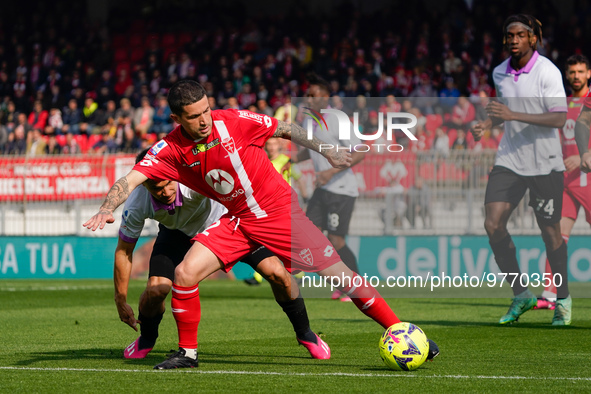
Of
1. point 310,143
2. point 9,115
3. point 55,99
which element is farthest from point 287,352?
point 55,99

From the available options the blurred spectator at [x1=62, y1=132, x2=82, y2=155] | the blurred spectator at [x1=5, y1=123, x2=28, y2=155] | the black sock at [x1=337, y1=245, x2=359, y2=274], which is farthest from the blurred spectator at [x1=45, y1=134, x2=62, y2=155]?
the black sock at [x1=337, y1=245, x2=359, y2=274]

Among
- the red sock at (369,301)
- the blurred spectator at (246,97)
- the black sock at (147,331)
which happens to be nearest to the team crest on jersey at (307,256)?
the red sock at (369,301)

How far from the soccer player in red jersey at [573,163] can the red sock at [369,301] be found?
3419mm

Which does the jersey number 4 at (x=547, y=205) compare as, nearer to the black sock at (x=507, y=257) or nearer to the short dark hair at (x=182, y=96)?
the black sock at (x=507, y=257)

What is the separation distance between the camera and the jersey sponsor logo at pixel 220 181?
578 cm

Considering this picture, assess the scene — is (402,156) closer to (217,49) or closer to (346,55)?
(346,55)

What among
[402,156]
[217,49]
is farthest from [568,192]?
[217,49]

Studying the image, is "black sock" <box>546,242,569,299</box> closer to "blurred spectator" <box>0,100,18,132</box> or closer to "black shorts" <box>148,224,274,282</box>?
"black shorts" <box>148,224,274,282</box>

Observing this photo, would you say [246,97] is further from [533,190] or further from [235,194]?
[235,194]

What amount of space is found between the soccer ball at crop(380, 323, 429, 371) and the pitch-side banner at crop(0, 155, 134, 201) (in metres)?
11.6

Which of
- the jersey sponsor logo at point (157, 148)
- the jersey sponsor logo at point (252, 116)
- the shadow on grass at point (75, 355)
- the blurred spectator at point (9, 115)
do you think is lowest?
the shadow on grass at point (75, 355)

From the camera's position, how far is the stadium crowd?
2130 cm

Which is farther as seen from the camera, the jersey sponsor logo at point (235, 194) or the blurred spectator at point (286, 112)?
the blurred spectator at point (286, 112)

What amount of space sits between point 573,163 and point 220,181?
4.13 metres
